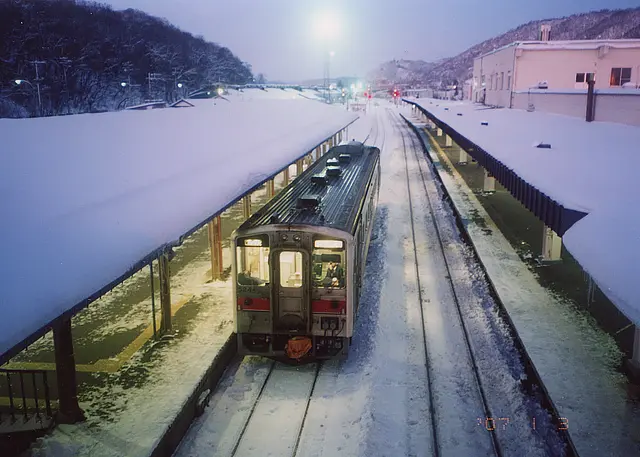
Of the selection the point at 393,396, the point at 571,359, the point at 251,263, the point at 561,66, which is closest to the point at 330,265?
the point at 251,263

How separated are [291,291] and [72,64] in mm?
36273

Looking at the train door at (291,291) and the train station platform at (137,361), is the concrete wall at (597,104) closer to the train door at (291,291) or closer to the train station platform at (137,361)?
A: the train door at (291,291)

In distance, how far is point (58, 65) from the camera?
3800 cm

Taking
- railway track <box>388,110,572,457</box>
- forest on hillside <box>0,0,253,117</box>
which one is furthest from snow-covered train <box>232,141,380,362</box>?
forest on hillside <box>0,0,253,117</box>

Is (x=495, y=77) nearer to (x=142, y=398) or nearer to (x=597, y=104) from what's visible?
(x=597, y=104)

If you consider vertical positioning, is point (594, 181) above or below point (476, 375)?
above

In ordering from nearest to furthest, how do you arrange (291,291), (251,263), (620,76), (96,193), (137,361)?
(96,193), (291,291), (251,263), (137,361), (620,76)

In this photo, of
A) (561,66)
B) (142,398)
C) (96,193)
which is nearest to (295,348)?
(142,398)

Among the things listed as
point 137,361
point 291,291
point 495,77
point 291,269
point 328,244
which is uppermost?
point 495,77

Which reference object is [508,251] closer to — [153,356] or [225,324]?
[225,324]

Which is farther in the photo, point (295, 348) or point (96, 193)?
point (295, 348)

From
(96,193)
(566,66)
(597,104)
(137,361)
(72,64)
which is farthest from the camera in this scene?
(72,64)

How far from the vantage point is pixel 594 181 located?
10906mm

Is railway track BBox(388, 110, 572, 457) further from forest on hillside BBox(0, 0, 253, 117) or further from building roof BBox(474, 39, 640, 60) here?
building roof BBox(474, 39, 640, 60)
